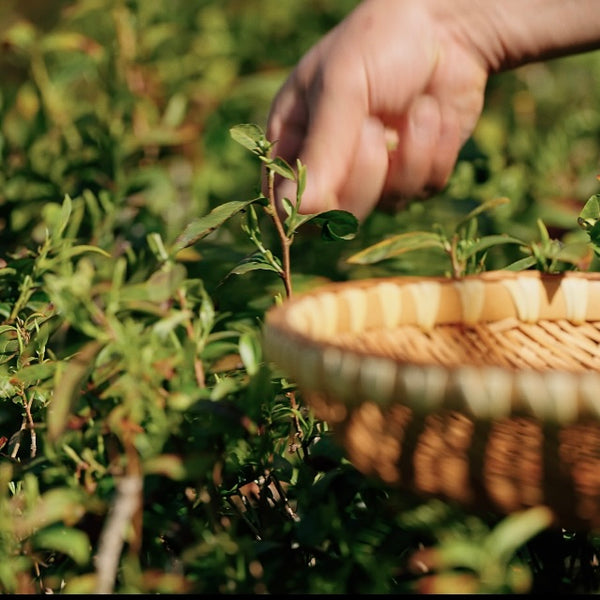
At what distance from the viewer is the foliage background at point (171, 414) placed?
0.92 m

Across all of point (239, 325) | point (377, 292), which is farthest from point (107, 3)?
point (377, 292)

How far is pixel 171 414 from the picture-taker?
0.99 metres

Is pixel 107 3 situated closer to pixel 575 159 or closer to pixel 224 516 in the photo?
pixel 575 159

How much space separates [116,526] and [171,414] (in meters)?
0.17

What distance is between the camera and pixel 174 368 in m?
1.05

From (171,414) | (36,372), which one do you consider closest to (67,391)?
(171,414)

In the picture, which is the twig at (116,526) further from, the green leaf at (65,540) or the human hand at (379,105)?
the human hand at (379,105)

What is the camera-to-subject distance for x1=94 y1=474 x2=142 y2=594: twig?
32.7 inches

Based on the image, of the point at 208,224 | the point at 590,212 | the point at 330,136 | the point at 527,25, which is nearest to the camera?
the point at 208,224

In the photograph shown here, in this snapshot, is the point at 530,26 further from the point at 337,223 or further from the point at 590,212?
the point at 337,223

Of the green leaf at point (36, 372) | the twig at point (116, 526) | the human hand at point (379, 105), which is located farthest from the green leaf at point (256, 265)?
the twig at point (116, 526)

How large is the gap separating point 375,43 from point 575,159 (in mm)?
1779

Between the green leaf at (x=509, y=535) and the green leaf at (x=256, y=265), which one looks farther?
the green leaf at (x=256, y=265)

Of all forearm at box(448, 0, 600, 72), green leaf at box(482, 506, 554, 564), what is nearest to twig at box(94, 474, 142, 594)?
green leaf at box(482, 506, 554, 564)
